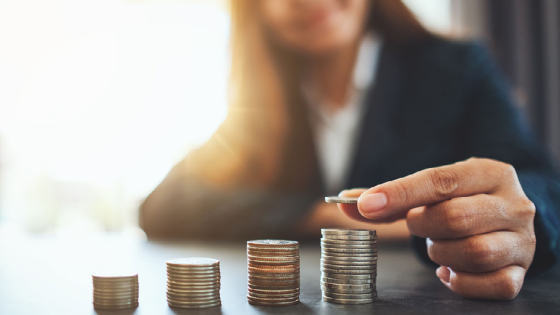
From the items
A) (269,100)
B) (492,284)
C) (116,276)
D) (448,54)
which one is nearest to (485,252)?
(492,284)

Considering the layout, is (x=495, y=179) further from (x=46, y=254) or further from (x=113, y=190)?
(x=113, y=190)

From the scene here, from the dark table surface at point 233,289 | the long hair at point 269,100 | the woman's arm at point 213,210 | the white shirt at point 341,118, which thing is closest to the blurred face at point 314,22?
the long hair at point 269,100

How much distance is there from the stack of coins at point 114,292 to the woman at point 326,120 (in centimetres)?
121

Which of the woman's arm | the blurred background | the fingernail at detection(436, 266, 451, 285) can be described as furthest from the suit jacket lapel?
the blurred background

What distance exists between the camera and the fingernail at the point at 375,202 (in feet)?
3.14

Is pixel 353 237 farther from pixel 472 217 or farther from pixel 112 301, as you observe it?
pixel 112 301

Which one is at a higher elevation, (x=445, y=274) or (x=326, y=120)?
(x=326, y=120)

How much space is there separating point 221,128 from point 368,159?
988 millimetres

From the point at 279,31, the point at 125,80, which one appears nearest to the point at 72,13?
the point at 125,80

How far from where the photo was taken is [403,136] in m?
2.61

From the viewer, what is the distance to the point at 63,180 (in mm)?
5254

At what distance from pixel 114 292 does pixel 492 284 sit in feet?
2.50

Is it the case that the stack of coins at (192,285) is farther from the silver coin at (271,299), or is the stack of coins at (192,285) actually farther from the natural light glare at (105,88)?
the natural light glare at (105,88)

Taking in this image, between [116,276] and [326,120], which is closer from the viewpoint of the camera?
[116,276]
